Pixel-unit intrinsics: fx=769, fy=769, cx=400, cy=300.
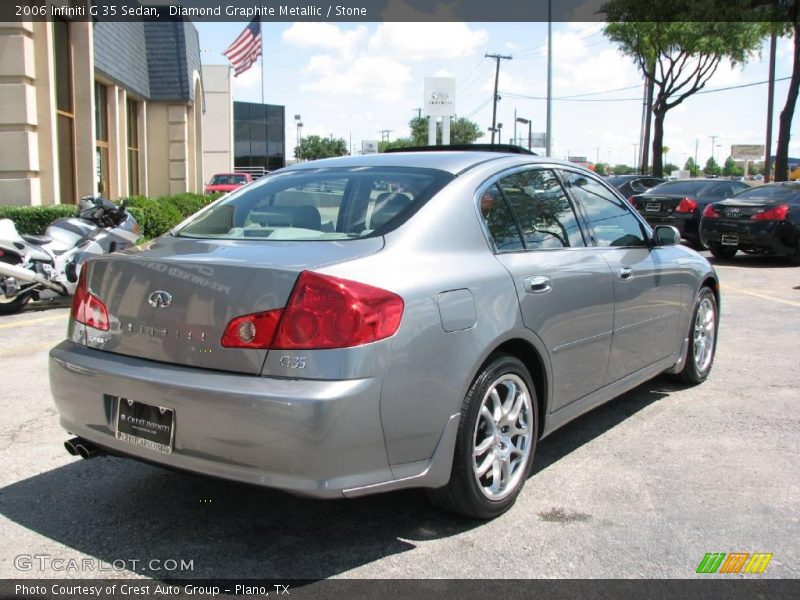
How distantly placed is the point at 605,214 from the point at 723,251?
1065 centimetres

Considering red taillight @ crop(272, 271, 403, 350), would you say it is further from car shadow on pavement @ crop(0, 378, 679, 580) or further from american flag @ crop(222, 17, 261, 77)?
american flag @ crop(222, 17, 261, 77)

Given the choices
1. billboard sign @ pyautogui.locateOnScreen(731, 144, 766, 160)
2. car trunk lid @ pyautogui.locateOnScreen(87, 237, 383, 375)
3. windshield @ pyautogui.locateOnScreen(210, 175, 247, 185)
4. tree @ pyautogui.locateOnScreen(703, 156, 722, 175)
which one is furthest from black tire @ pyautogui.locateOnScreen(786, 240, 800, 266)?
tree @ pyautogui.locateOnScreen(703, 156, 722, 175)

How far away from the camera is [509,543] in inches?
127

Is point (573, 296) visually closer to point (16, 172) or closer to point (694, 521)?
point (694, 521)

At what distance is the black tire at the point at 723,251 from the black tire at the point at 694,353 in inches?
343

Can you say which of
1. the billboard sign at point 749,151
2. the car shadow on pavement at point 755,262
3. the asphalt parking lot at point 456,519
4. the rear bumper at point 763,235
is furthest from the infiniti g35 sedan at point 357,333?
the billboard sign at point 749,151

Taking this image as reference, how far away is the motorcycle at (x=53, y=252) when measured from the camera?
27.4ft

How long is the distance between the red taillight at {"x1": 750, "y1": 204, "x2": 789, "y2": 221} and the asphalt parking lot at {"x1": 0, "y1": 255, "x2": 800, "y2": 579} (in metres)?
9.19

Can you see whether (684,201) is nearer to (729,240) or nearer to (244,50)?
(729,240)

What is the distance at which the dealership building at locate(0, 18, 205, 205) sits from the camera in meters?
12.3

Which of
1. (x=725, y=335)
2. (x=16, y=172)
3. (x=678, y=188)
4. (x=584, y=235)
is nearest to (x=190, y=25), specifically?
(x=16, y=172)

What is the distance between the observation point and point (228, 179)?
3086 cm

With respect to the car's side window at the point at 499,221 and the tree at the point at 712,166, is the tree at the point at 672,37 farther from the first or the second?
the tree at the point at 712,166


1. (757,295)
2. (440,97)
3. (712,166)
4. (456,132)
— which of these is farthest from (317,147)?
(712,166)
